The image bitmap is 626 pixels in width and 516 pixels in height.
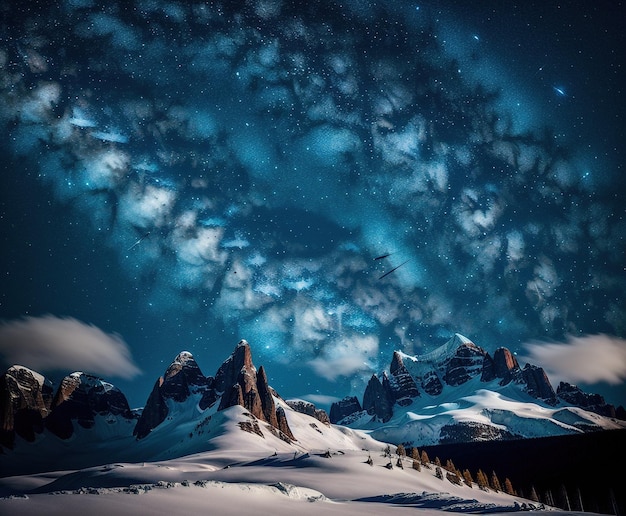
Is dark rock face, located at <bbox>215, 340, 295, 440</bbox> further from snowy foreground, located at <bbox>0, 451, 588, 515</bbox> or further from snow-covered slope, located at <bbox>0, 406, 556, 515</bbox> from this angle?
snowy foreground, located at <bbox>0, 451, 588, 515</bbox>

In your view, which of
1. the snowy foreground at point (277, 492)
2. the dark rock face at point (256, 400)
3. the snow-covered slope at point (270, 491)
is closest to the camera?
the snowy foreground at point (277, 492)

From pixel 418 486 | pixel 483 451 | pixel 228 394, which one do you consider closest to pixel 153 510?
pixel 418 486

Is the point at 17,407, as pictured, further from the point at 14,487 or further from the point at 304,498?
the point at 304,498

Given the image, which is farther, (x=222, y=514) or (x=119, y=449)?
(x=119, y=449)

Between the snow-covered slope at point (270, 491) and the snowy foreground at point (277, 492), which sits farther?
the snow-covered slope at point (270, 491)

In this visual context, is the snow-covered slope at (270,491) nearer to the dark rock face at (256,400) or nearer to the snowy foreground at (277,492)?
the snowy foreground at (277,492)

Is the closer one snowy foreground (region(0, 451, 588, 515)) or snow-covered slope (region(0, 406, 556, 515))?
snowy foreground (region(0, 451, 588, 515))

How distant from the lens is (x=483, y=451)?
18700cm

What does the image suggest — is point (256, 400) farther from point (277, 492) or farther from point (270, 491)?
point (270, 491)

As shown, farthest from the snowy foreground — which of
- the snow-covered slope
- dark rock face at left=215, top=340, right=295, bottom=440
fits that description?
dark rock face at left=215, top=340, right=295, bottom=440

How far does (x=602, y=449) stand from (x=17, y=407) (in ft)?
925

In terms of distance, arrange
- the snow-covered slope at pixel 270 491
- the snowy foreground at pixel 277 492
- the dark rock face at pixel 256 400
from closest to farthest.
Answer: the snowy foreground at pixel 277 492 < the snow-covered slope at pixel 270 491 < the dark rock face at pixel 256 400

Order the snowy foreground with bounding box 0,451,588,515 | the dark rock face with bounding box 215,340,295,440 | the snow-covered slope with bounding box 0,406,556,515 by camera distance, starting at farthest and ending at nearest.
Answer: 1. the dark rock face with bounding box 215,340,295,440
2. the snow-covered slope with bounding box 0,406,556,515
3. the snowy foreground with bounding box 0,451,588,515

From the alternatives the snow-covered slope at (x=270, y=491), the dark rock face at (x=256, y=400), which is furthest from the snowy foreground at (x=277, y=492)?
the dark rock face at (x=256, y=400)
